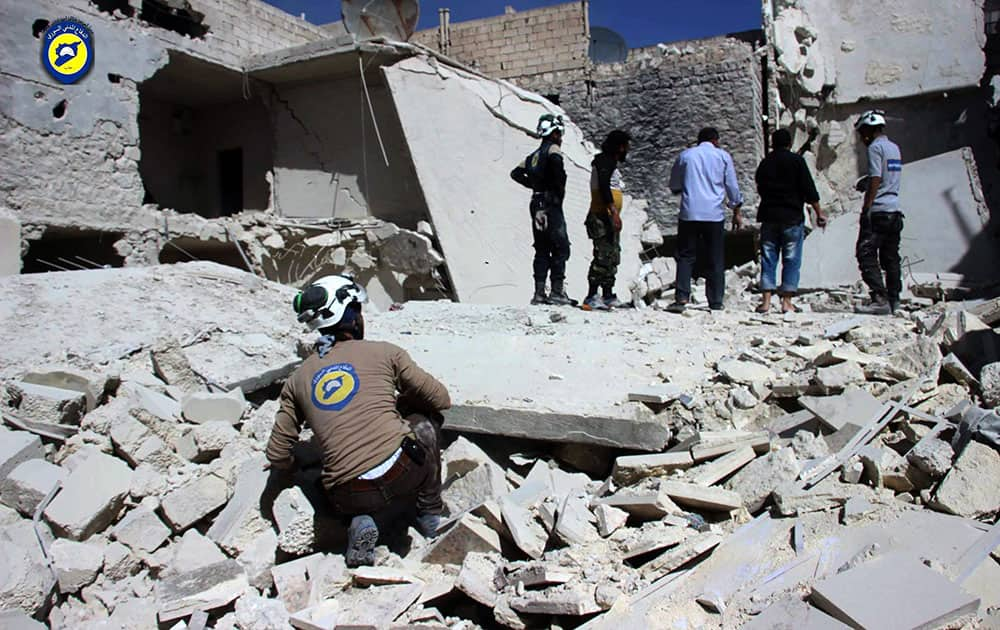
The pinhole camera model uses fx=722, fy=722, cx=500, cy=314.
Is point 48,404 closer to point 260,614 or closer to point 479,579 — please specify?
point 260,614

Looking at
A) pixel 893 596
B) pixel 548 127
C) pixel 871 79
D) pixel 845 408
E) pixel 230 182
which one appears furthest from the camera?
pixel 871 79

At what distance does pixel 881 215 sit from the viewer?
5.48 metres

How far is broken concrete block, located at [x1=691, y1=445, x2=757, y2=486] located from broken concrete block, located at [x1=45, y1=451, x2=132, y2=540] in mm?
2588

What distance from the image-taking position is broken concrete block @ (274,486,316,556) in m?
3.14

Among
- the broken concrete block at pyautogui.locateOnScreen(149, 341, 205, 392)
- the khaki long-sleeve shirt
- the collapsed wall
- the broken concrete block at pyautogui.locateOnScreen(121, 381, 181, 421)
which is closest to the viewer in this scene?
the khaki long-sleeve shirt

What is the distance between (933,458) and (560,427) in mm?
1562

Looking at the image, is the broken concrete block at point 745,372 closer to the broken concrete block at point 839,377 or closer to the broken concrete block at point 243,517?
the broken concrete block at point 839,377

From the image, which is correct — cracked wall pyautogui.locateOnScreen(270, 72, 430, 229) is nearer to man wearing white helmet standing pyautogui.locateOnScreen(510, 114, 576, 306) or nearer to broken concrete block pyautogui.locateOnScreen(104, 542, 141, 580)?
man wearing white helmet standing pyautogui.locateOnScreen(510, 114, 576, 306)

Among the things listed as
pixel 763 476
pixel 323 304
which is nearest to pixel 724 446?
pixel 763 476

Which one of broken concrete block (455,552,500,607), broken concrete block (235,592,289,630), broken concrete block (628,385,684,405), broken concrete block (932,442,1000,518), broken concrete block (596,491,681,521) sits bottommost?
broken concrete block (235,592,289,630)

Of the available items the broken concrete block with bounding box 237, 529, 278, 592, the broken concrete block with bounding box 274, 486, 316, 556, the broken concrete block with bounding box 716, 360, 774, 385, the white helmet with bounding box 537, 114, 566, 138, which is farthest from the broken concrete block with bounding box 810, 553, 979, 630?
the white helmet with bounding box 537, 114, 566, 138

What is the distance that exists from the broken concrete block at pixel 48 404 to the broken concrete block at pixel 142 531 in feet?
2.45

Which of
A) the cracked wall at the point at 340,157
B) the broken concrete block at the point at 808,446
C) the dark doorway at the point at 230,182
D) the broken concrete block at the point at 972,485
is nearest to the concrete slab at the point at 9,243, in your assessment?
the cracked wall at the point at 340,157

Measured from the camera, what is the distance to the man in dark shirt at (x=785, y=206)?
551 cm
